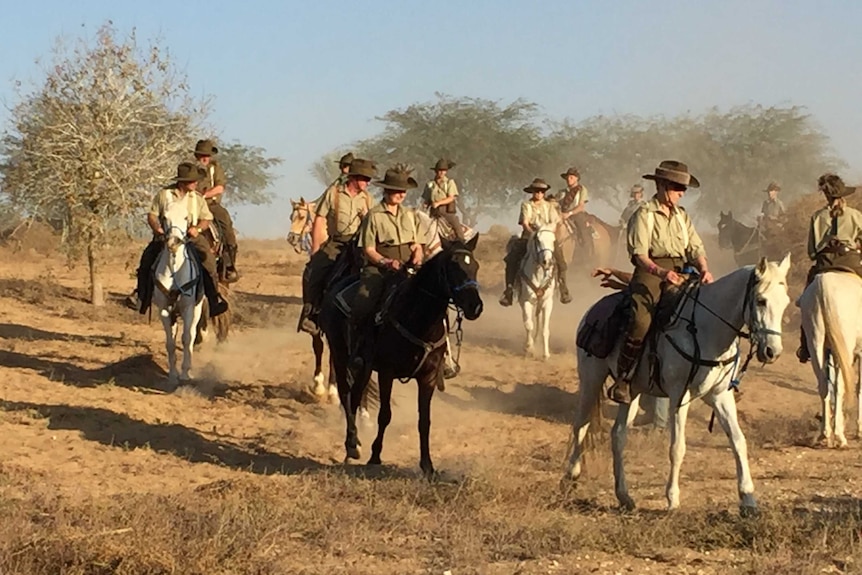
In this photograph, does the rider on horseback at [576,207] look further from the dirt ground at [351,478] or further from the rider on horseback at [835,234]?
the rider on horseback at [835,234]

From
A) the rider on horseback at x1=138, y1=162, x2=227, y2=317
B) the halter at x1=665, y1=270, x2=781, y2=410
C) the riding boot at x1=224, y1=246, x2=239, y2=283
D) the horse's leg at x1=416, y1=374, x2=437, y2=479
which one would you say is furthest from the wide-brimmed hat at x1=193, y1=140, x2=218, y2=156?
the halter at x1=665, y1=270, x2=781, y2=410

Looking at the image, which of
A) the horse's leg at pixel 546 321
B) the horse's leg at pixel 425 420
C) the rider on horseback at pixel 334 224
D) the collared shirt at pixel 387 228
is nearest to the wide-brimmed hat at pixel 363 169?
the rider on horseback at pixel 334 224

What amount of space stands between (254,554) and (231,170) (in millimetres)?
54131

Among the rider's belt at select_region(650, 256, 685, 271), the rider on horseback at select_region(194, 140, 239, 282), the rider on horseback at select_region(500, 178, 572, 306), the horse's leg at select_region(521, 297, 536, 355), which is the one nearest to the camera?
the rider's belt at select_region(650, 256, 685, 271)

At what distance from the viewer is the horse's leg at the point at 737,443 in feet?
26.1

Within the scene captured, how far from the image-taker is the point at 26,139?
75.6 feet

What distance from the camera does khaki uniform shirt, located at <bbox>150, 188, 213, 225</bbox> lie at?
14.7 metres

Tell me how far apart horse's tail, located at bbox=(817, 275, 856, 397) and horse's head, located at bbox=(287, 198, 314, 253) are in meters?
14.5

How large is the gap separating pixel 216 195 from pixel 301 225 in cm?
829

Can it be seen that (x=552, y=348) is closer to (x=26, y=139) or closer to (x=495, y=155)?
(x=26, y=139)

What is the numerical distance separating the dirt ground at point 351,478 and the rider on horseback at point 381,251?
1.29m

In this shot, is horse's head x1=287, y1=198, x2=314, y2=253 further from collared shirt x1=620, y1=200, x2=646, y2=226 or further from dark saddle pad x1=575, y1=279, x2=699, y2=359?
dark saddle pad x1=575, y1=279, x2=699, y2=359

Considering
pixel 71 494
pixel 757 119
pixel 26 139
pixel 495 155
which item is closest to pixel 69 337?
pixel 26 139

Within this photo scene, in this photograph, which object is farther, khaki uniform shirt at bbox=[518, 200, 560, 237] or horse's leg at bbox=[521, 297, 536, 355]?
khaki uniform shirt at bbox=[518, 200, 560, 237]
